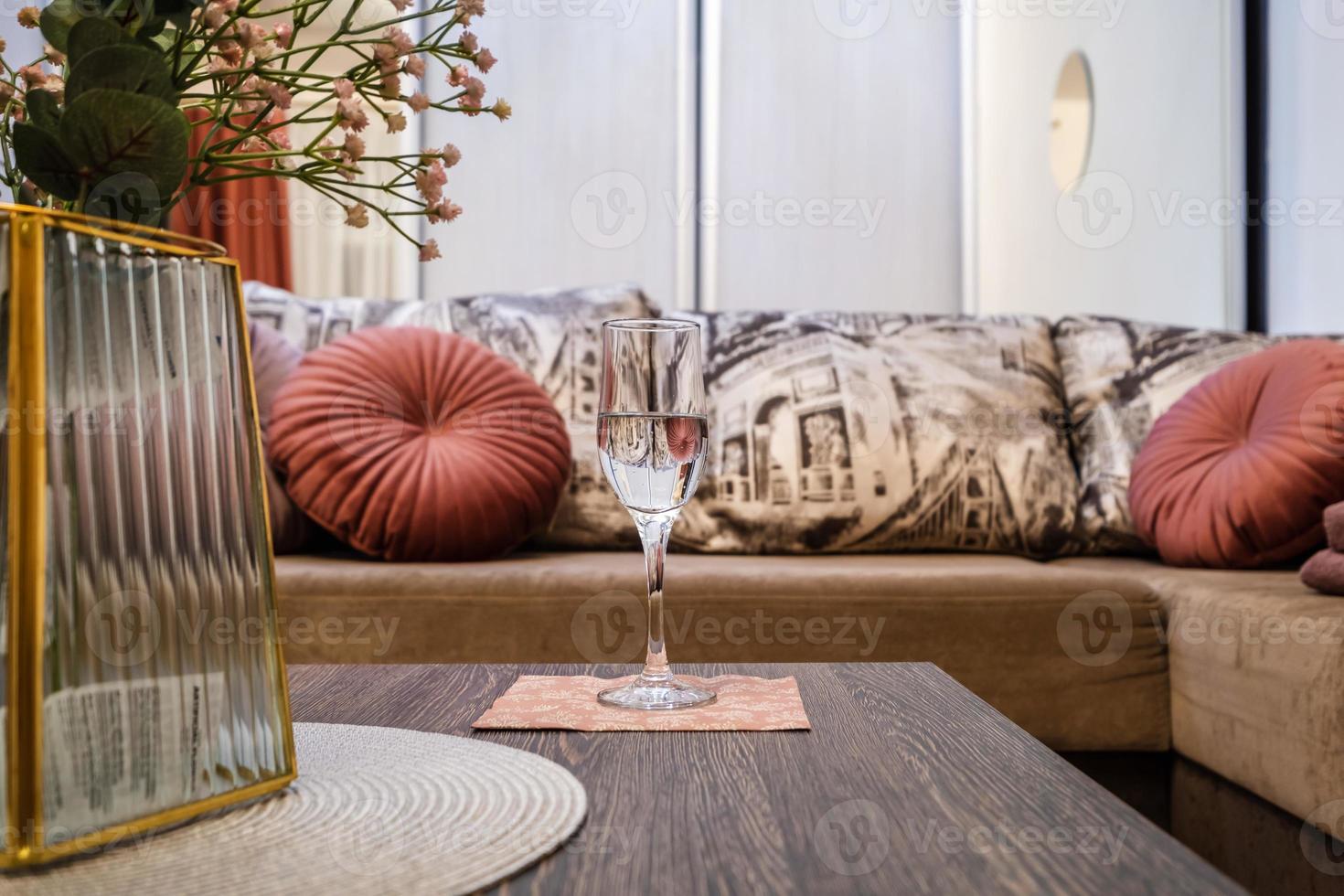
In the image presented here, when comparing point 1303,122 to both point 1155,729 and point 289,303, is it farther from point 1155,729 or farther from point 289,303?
point 289,303

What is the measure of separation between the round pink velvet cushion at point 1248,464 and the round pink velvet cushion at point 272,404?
4.51ft

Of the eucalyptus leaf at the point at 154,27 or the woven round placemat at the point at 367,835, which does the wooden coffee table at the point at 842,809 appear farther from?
the eucalyptus leaf at the point at 154,27

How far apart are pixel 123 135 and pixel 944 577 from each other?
4.08ft

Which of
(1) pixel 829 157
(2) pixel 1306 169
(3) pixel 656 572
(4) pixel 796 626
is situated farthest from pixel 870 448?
(1) pixel 829 157

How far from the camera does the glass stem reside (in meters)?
0.63

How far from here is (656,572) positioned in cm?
63

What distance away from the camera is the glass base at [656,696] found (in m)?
0.63

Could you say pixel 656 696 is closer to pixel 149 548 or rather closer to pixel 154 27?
pixel 149 548

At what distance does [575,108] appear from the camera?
11.3 ft

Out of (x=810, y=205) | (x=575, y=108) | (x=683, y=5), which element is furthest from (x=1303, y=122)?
(x=575, y=108)

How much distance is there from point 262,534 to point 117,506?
79 mm

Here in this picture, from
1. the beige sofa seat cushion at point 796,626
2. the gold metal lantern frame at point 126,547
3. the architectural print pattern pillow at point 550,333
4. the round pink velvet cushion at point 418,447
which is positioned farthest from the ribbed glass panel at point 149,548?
the architectural print pattern pillow at point 550,333

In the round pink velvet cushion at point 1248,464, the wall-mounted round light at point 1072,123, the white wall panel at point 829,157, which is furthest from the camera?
the white wall panel at point 829,157

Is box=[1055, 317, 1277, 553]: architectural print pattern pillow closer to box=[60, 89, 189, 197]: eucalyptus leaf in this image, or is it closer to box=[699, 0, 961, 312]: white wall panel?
box=[699, 0, 961, 312]: white wall panel
